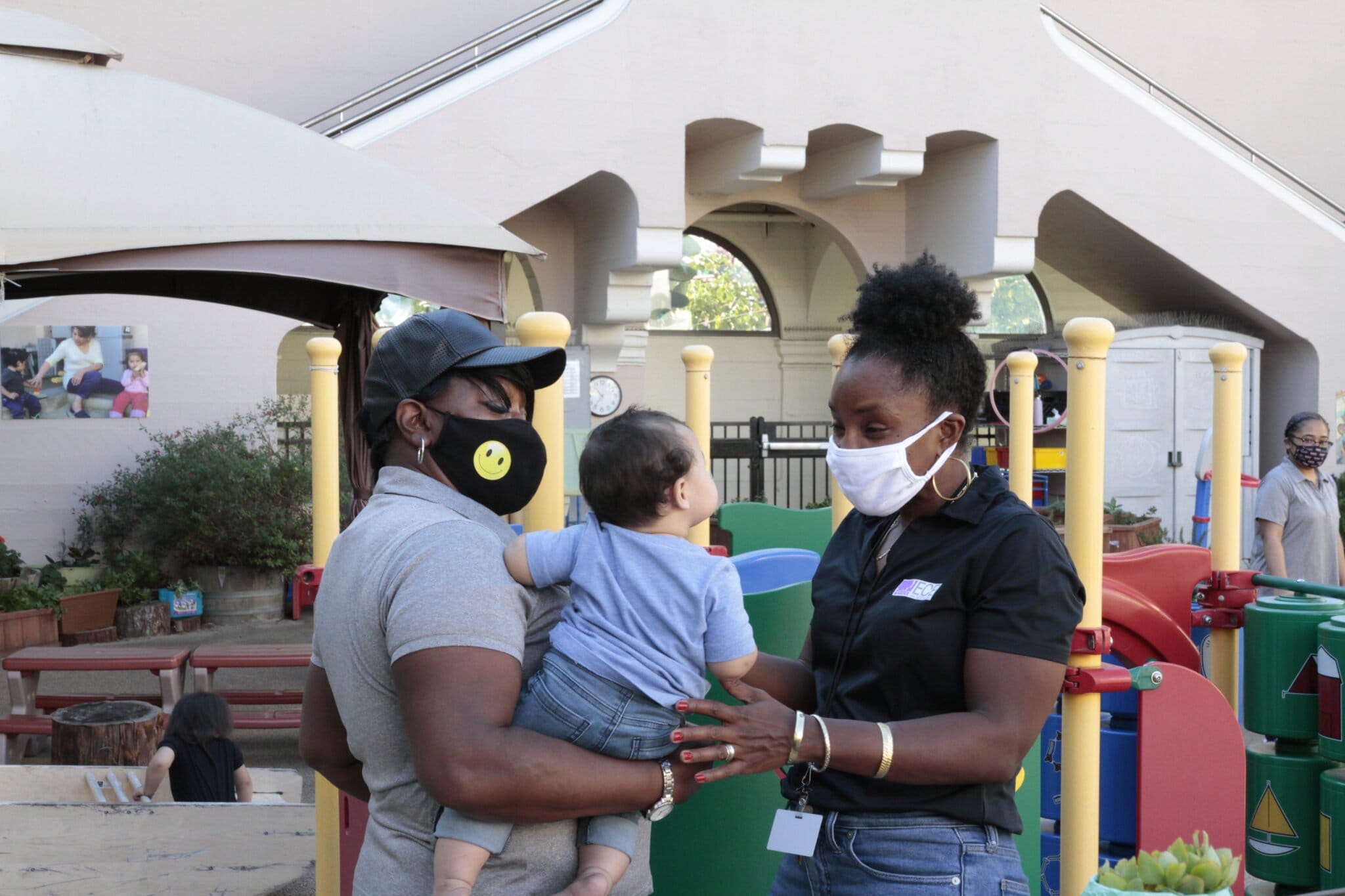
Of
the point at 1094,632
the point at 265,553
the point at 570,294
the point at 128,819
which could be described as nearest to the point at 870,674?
the point at 1094,632

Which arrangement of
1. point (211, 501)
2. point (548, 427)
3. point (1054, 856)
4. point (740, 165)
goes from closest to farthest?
point (548, 427)
point (1054, 856)
point (211, 501)
point (740, 165)

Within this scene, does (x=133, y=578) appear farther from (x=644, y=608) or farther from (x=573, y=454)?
(x=644, y=608)

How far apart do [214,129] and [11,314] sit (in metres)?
6.24

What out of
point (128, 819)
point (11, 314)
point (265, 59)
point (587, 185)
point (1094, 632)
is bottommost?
point (128, 819)

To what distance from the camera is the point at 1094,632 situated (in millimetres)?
2559

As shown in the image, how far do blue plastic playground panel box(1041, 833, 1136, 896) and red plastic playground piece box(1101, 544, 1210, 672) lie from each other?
59 cm

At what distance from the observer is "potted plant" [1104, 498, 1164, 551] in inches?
403

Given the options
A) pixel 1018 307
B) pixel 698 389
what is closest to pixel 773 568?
pixel 698 389

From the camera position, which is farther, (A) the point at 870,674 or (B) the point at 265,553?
(B) the point at 265,553

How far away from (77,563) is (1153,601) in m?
8.75

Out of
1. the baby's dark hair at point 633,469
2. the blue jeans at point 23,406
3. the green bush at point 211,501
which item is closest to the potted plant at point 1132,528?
the green bush at point 211,501

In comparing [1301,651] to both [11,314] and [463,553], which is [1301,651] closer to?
[463,553]

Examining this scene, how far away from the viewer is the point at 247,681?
28.1ft

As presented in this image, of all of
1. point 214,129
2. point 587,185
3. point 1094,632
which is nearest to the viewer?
point 1094,632
